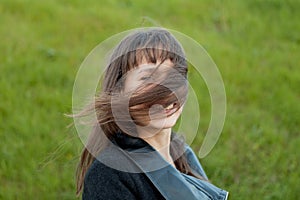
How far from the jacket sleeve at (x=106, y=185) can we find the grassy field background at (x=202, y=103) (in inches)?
29.2

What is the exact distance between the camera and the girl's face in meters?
1.68

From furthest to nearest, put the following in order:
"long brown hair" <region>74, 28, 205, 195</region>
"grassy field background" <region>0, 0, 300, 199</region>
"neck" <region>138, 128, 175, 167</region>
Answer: "grassy field background" <region>0, 0, 300, 199</region>
"neck" <region>138, 128, 175, 167</region>
"long brown hair" <region>74, 28, 205, 195</region>

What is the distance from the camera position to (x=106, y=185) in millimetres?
1716

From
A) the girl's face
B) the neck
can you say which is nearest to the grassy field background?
the neck

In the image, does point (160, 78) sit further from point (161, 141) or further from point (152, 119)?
point (161, 141)

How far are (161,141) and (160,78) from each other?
238 mm

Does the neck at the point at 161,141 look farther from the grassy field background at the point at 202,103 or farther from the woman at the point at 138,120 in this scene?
the grassy field background at the point at 202,103

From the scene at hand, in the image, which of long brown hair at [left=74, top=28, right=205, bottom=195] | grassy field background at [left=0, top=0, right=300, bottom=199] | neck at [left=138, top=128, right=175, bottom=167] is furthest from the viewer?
grassy field background at [left=0, top=0, right=300, bottom=199]

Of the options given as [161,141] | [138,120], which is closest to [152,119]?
[138,120]

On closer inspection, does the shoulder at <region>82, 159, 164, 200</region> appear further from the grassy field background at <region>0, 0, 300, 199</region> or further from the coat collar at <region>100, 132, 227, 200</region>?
the grassy field background at <region>0, 0, 300, 199</region>

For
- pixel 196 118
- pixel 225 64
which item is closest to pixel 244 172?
pixel 225 64

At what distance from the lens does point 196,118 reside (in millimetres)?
1788

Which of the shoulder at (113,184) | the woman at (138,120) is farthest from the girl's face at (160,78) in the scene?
the shoulder at (113,184)

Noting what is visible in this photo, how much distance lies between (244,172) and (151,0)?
8.01 feet
